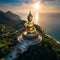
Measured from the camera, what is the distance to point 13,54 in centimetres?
1555

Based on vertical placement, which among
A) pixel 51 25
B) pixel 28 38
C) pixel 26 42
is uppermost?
pixel 28 38

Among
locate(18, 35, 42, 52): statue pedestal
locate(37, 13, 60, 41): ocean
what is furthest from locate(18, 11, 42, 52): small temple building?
locate(37, 13, 60, 41): ocean

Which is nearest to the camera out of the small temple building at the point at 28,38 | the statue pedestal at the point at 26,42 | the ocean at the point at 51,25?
the statue pedestal at the point at 26,42

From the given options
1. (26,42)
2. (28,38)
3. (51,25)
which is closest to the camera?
(26,42)

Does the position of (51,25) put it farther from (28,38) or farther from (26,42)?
(26,42)

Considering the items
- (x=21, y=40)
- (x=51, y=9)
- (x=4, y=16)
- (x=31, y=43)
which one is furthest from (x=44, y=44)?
(x=51, y=9)

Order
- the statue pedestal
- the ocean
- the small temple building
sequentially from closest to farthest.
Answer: the statue pedestal < the small temple building < the ocean

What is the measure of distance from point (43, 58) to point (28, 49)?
1630mm

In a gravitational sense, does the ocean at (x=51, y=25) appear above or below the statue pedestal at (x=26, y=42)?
below

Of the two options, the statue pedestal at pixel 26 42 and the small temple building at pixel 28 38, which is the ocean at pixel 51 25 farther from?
the statue pedestal at pixel 26 42

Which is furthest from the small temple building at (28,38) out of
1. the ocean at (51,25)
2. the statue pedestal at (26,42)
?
the ocean at (51,25)

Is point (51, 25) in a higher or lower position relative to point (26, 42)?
lower

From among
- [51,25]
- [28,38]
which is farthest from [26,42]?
[51,25]

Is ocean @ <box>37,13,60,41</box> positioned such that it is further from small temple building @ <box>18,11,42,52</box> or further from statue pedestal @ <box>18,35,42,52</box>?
statue pedestal @ <box>18,35,42,52</box>
